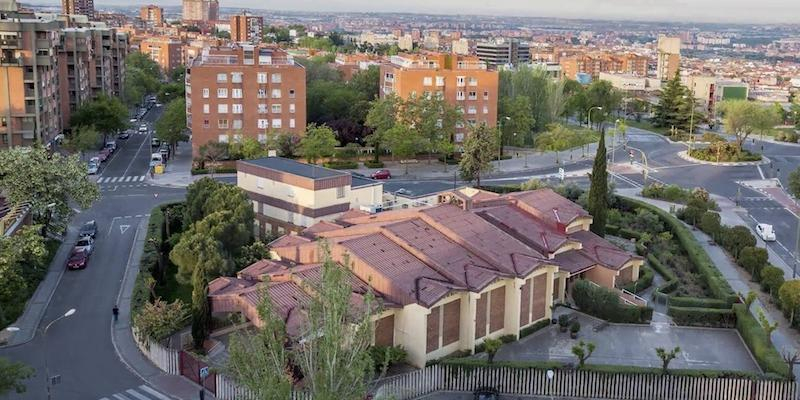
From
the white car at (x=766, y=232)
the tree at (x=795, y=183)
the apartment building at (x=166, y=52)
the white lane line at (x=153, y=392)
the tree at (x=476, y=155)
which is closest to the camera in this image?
the white lane line at (x=153, y=392)

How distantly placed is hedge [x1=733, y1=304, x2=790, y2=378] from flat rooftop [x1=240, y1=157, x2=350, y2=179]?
2336 centimetres

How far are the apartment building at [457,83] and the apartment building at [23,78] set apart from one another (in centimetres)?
3277

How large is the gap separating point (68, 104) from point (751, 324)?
78.0 m

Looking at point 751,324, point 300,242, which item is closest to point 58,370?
point 300,242

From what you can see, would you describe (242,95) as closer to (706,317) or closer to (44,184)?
(44,184)

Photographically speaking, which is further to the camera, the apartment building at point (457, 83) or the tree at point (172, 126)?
the apartment building at point (457, 83)

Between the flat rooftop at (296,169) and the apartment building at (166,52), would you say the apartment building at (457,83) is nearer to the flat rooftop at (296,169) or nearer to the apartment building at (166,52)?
the flat rooftop at (296,169)

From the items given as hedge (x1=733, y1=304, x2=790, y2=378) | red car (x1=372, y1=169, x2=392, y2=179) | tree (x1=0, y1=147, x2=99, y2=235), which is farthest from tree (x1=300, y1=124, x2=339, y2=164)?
hedge (x1=733, y1=304, x2=790, y2=378)

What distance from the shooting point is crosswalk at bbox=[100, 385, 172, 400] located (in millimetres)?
28994

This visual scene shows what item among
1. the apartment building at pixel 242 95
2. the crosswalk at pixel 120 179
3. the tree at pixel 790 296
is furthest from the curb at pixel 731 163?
the crosswalk at pixel 120 179

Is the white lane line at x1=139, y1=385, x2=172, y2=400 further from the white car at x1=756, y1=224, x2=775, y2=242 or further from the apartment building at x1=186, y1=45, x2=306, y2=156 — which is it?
the apartment building at x1=186, y1=45, x2=306, y2=156

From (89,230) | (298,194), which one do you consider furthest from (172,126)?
(298,194)

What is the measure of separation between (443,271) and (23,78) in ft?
180

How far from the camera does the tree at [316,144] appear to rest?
73.6 m
